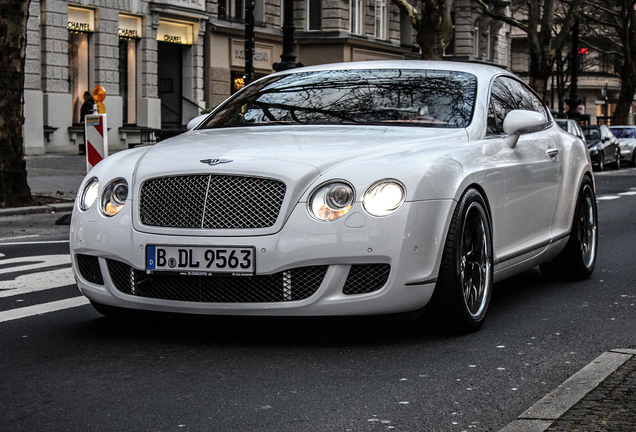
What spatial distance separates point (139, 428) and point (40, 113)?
25891 millimetres

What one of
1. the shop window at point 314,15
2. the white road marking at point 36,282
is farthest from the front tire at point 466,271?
the shop window at point 314,15

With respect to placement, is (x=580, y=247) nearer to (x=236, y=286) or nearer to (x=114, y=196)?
(x=236, y=286)

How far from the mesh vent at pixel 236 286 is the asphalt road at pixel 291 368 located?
18 cm

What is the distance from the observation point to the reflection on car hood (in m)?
5.29

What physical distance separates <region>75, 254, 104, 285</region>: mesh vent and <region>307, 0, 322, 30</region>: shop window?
37.3m

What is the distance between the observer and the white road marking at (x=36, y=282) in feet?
24.0

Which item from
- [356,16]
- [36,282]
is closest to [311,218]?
[36,282]

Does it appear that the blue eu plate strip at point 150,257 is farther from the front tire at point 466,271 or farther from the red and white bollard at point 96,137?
the red and white bollard at point 96,137

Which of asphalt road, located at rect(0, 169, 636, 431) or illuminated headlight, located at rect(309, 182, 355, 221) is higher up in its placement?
illuminated headlight, located at rect(309, 182, 355, 221)

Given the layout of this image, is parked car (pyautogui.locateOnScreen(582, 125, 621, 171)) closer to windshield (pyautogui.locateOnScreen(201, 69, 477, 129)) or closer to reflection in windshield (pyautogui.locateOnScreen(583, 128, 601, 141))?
reflection in windshield (pyautogui.locateOnScreen(583, 128, 601, 141))

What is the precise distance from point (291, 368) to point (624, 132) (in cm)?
3662

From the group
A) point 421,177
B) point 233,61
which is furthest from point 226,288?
point 233,61

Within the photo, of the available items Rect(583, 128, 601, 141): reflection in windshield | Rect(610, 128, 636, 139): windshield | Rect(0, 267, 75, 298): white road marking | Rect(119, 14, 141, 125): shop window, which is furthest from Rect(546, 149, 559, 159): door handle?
Rect(610, 128, 636, 139): windshield

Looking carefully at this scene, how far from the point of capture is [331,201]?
16.9ft
